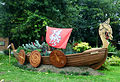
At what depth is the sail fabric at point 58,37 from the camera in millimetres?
7740

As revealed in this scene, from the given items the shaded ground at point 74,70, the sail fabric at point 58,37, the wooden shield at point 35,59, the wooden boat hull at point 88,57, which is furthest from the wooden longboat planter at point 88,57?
the wooden shield at point 35,59

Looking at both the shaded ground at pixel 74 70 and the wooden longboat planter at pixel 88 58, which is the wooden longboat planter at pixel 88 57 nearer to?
the wooden longboat planter at pixel 88 58

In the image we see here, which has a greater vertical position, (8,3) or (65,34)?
(8,3)

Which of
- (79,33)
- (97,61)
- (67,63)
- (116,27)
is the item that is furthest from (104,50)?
(116,27)

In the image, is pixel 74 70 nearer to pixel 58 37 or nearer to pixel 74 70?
pixel 74 70

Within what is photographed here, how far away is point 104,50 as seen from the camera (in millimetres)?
7445

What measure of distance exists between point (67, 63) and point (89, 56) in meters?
1.14

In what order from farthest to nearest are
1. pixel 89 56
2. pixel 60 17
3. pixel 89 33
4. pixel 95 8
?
1. pixel 89 33
2. pixel 95 8
3. pixel 60 17
4. pixel 89 56

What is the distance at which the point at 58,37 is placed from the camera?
7.98m

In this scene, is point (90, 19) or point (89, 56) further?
point (90, 19)

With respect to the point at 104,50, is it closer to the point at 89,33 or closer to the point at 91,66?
the point at 91,66

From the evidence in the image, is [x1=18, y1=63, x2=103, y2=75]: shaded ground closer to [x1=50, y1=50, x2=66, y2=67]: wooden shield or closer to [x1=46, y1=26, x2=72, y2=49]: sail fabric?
[x1=50, y1=50, x2=66, y2=67]: wooden shield

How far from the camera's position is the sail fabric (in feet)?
25.4

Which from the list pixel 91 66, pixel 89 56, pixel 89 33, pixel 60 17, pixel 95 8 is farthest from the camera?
pixel 89 33
